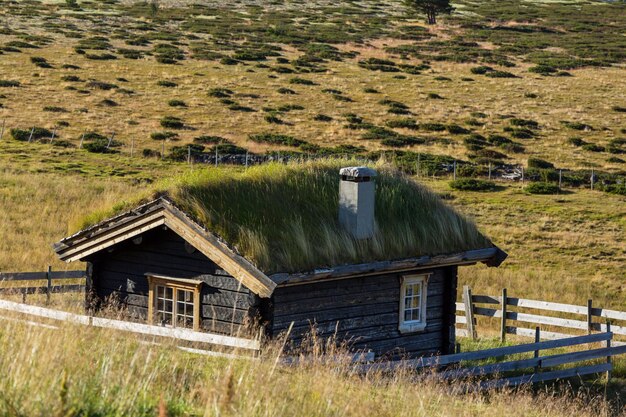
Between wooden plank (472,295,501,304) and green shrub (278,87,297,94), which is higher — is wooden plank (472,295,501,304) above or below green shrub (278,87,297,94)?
above

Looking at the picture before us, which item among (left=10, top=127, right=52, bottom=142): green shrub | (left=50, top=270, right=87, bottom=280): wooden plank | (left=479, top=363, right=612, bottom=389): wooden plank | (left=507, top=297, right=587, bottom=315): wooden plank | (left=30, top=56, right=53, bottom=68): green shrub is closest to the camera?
(left=479, top=363, right=612, bottom=389): wooden plank

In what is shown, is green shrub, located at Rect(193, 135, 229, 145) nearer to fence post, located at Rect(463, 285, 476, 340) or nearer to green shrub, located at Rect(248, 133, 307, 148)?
green shrub, located at Rect(248, 133, 307, 148)

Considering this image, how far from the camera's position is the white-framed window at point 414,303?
18641 millimetres

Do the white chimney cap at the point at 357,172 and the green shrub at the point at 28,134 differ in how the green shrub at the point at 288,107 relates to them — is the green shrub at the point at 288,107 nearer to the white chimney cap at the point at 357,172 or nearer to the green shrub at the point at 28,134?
the green shrub at the point at 28,134

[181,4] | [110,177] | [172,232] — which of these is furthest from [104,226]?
[181,4]

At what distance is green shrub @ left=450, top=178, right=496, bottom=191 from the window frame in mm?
29330

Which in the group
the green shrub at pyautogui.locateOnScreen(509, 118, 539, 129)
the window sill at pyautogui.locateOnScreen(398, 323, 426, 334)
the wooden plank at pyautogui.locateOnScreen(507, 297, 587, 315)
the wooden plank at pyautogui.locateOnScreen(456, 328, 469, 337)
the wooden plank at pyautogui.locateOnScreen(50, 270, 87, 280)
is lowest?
the green shrub at pyautogui.locateOnScreen(509, 118, 539, 129)

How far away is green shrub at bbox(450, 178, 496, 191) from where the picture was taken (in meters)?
45.0

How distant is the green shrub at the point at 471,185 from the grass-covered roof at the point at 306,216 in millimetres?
25583

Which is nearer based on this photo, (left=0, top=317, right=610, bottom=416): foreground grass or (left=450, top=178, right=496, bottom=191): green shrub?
(left=0, top=317, right=610, bottom=416): foreground grass

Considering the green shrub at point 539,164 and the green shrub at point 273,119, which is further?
the green shrub at point 273,119

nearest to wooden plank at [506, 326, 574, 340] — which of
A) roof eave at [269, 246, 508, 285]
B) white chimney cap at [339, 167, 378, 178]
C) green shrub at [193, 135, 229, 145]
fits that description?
roof eave at [269, 246, 508, 285]

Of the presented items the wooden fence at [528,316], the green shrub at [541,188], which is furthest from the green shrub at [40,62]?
the wooden fence at [528,316]

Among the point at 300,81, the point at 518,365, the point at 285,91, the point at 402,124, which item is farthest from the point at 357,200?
the point at 300,81
